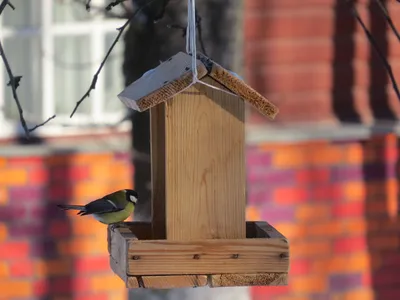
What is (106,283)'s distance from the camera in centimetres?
460

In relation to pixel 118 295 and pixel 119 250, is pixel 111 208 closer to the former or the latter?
pixel 119 250

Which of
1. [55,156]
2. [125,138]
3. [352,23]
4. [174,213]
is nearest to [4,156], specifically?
[55,156]

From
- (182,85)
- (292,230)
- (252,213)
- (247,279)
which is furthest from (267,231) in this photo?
(292,230)

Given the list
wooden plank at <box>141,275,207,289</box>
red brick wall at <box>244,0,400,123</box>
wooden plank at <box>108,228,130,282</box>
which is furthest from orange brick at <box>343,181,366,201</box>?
wooden plank at <box>141,275,207,289</box>

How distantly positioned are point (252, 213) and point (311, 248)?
1.18 feet

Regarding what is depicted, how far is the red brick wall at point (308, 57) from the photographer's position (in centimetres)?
455

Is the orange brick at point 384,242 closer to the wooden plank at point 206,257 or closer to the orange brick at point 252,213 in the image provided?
the orange brick at point 252,213

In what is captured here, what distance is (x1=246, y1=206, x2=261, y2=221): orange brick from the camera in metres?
4.57

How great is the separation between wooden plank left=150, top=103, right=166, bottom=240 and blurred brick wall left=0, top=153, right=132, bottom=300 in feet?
6.95

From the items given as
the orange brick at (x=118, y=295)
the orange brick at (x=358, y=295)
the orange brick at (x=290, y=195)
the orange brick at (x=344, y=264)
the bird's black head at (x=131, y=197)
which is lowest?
the orange brick at (x=358, y=295)

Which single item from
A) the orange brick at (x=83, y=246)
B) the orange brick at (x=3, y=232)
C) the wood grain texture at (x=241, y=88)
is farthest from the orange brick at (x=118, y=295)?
the wood grain texture at (x=241, y=88)

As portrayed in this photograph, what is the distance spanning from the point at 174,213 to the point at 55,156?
231 centimetres

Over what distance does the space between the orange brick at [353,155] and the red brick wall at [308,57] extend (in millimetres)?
145

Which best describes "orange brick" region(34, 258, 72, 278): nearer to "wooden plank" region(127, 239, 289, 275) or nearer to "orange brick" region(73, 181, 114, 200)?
"orange brick" region(73, 181, 114, 200)
